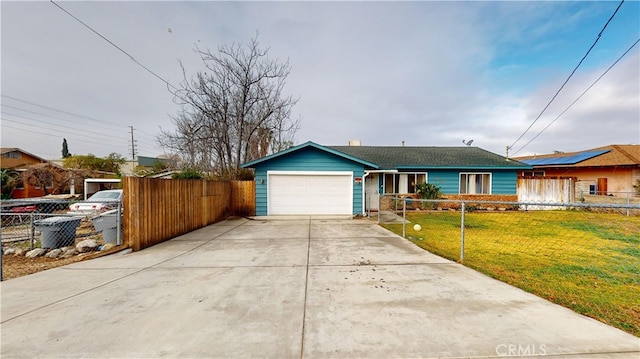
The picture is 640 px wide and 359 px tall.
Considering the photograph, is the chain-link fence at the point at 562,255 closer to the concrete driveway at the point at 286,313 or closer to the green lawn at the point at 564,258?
the green lawn at the point at 564,258

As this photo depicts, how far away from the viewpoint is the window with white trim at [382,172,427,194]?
1484cm

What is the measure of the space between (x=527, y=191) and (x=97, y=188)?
32.4m

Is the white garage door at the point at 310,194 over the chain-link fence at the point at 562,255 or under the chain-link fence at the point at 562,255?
over

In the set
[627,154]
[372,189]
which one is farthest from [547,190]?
[372,189]

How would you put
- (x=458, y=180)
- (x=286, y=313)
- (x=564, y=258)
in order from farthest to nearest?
(x=458, y=180)
(x=564, y=258)
(x=286, y=313)

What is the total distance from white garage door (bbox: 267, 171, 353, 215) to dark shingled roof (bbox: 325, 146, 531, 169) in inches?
150

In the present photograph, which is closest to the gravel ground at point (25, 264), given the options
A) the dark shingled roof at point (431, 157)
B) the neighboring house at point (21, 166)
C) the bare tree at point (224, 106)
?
the bare tree at point (224, 106)

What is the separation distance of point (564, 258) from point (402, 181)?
9.74 metres

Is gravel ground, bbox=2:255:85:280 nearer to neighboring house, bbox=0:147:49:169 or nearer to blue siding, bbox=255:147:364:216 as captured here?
blue siding, bbox=255:147:364:216

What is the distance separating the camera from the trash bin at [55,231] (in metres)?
5.71

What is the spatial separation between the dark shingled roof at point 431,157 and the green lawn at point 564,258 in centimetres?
519

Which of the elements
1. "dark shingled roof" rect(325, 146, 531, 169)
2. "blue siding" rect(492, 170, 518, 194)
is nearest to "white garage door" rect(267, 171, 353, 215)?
"dark shingled roof" rect(325, 146, 531, 169)

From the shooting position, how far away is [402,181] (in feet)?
49.0

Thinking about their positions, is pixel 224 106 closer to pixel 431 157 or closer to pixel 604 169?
pixel 431 157
